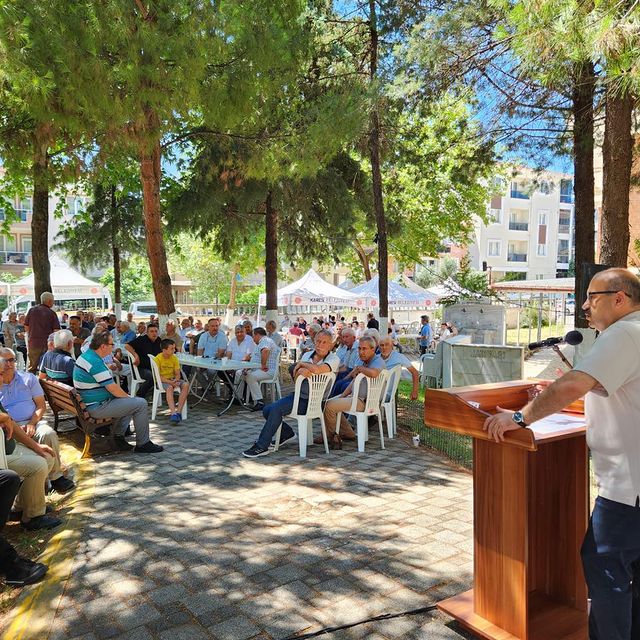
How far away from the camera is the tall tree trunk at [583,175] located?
9.20 m

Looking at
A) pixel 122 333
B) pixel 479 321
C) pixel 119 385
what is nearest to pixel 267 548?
pixel 119 385

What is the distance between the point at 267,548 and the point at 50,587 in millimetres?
1337

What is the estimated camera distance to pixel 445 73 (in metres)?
9.20

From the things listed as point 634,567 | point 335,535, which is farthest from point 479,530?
point 335,535

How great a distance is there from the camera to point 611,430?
2.38m

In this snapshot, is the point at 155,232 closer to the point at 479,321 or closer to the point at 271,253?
the point at 271,253

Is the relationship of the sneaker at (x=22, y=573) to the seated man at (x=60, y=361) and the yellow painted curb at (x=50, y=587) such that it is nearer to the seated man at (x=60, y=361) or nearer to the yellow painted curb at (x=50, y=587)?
the yellow painted curb at (x=50, y=587)

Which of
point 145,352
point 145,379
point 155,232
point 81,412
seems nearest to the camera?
point 81,412

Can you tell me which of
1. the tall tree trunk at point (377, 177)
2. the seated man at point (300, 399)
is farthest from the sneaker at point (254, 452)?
the tall tree trunk at point (377, 177)

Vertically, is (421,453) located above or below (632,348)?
below

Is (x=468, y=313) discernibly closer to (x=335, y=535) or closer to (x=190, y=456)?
(x=190, y=456)

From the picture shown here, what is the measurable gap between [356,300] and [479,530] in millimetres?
18289

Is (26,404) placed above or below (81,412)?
above

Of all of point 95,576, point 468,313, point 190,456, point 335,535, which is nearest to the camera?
point 95,576
